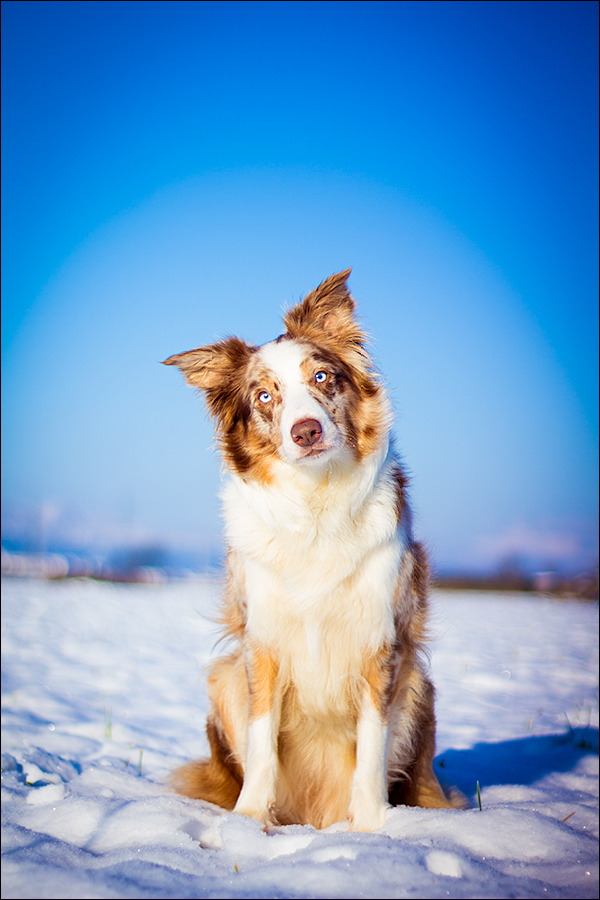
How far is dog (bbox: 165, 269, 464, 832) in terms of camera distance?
9.27 feet

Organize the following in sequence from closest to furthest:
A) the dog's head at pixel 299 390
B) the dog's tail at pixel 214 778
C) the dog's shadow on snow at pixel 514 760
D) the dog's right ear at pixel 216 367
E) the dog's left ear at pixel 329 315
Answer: the dog's head at pixel 299 390
the dog's tail at pixel 214 778
the dog's right ear at pixel 216 367
the dog's left ear at pixel 329 315
the dog's shadow on snow at pixel 514 760

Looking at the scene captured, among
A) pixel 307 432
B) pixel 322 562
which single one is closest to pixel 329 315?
pixel 307 432

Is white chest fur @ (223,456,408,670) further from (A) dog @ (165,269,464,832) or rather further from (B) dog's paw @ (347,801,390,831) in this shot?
(B) dog's paw @ (347,801,390,831)

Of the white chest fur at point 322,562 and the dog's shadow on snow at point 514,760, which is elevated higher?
the white chest fur at point 322,562

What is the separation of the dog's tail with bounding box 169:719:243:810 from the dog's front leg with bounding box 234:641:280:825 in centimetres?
41

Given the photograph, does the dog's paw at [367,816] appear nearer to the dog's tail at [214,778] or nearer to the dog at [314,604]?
the dog at [314,604]

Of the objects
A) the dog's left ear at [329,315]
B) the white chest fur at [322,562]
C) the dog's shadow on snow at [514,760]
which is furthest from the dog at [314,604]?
the dog's shadow on snow at [514,760]

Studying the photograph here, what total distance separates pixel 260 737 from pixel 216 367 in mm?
2174

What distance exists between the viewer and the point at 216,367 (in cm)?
351

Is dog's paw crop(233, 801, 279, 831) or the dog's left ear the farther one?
the dog's left ear

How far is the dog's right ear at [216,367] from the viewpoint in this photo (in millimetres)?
3473

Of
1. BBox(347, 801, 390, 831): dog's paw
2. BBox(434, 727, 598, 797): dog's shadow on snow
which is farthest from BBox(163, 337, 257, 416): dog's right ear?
BBox(434, 727, 598, 797): dog's shadow on snow

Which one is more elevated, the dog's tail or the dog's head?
the dog's head

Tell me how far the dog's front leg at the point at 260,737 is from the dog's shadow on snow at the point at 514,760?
4.97 feet
